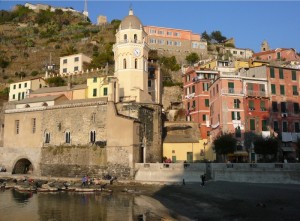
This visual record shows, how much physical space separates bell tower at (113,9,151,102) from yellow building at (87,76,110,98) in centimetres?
530

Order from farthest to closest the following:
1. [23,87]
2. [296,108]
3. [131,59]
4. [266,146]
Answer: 1. [23,87]
2. [131,59]
3. [296,108]
4. [266,146]

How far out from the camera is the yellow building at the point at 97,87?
49619 mm

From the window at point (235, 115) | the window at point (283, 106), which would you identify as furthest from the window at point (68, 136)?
the window at point (283, 106)

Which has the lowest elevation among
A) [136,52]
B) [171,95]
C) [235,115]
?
[235,115]

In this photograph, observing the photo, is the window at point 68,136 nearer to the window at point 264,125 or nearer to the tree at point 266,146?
the tree at point 266,146

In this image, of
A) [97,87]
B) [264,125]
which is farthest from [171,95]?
[264,125]

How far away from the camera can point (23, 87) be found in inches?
2313

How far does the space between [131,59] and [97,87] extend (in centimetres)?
881

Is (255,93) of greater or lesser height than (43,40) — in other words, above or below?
below

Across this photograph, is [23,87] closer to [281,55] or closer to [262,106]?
[262,106]

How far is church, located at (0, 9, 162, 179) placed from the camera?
3697cm

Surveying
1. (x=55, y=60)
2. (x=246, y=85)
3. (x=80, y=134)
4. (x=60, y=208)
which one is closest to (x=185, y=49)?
(x=55, y=60)

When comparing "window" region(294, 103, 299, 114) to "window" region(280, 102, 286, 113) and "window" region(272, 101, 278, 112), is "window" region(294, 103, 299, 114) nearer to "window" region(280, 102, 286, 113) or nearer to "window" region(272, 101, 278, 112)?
"window" region(280, 102, 286, 113)

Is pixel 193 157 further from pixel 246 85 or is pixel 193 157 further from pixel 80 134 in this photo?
pixel 80 134
